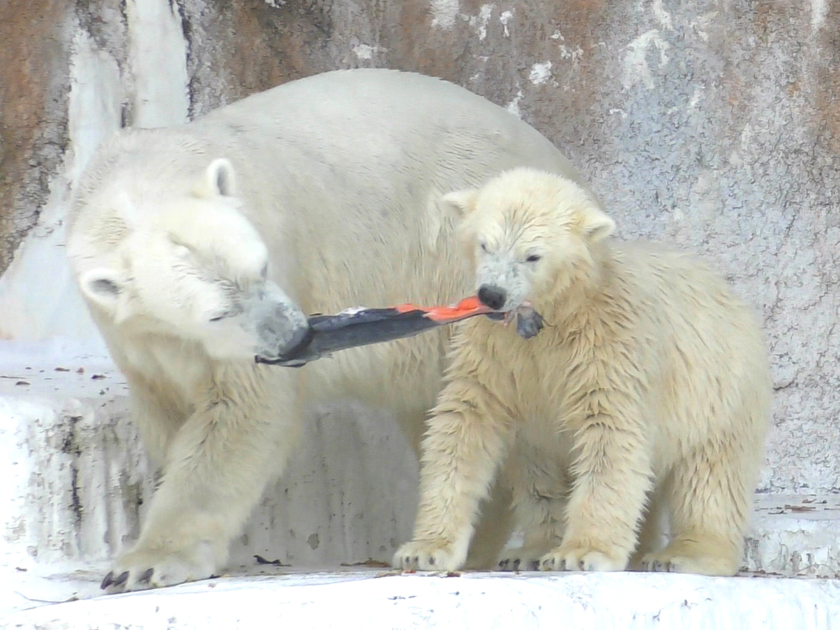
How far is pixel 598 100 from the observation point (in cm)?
425

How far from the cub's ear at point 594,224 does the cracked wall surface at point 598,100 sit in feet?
5.35

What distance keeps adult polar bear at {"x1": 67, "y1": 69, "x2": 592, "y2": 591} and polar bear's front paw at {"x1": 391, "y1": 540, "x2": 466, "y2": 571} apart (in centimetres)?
40

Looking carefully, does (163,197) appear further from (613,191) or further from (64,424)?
(613,191)

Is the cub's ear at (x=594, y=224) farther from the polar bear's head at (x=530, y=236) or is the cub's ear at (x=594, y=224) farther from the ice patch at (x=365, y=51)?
the ice patch at (x=365, y=51)

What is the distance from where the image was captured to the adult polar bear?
251 centimetres

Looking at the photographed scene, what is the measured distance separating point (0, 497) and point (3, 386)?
1.78ft

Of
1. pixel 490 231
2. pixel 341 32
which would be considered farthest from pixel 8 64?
pixel 490 231

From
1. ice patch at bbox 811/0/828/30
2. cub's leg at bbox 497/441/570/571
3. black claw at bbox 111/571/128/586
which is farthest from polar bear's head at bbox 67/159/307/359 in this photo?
ice patch at bbox 811/0/828/30

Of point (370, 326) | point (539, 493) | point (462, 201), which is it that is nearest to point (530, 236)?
point (462, 201)

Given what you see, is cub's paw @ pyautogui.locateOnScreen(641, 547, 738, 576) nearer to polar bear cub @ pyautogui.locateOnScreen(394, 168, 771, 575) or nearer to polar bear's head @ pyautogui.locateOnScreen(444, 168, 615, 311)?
polar bear cub @ pyautogui.locateOnScreen(394, 168, 771, 575)

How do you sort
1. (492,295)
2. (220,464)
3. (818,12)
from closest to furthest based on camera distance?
(492,295)
(220,464)
(818,12)

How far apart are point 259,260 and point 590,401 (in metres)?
0.74

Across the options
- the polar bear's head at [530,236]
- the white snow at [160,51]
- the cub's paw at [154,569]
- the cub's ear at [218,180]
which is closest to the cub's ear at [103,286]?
the cub's ear at [218,180]

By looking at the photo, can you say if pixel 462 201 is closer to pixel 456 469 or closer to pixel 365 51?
pixel 456 469
